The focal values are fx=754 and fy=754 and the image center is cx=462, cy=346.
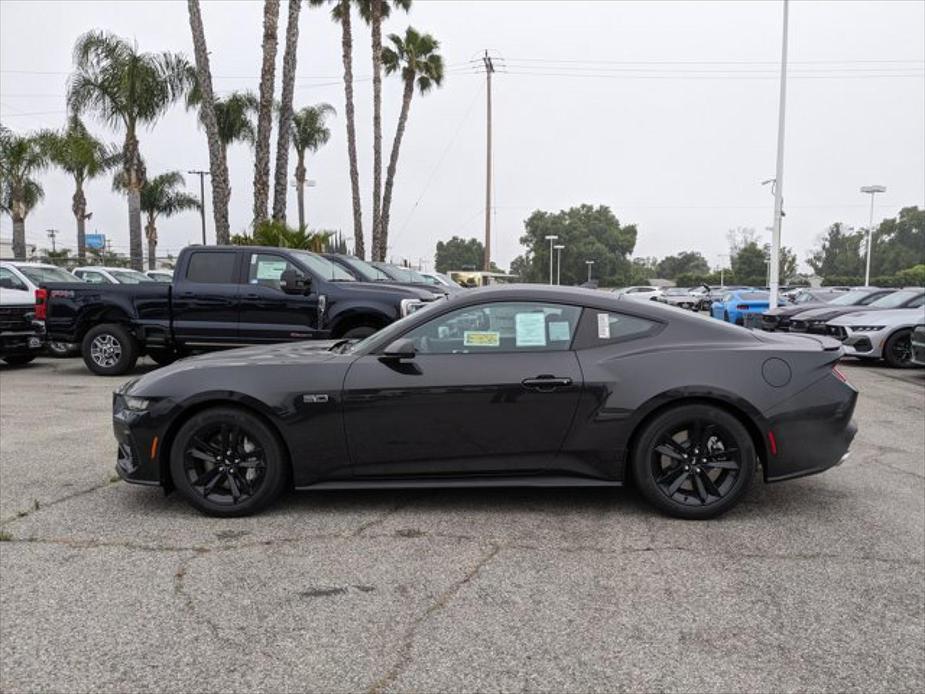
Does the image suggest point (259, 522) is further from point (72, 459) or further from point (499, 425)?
point (72, 459)

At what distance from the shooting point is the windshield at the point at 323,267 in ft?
33.2

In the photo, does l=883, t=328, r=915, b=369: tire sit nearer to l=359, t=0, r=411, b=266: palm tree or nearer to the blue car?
the blue car

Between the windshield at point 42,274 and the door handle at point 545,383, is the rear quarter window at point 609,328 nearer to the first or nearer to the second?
the door handle at point 545,383

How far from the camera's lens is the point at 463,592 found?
11.4ft

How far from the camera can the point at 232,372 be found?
4.50m

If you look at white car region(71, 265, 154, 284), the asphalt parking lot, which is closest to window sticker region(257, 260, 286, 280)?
the asphalt parking lot

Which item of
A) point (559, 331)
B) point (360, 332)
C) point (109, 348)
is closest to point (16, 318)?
point (109, 348)

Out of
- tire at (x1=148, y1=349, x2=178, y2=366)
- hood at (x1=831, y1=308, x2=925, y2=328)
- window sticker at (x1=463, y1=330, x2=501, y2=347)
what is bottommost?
tire at (x1=148, y1=349, x2=178, y2=366)

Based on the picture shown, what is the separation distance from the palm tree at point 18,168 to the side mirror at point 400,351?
29.2m

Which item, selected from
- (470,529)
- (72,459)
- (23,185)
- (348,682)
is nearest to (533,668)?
(348,682)

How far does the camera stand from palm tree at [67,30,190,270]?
25.0 m

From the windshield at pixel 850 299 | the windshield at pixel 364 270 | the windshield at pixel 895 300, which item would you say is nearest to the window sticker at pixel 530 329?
the windshield at pixel 364 270

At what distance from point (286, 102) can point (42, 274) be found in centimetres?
780

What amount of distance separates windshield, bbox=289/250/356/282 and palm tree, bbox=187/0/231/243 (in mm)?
8668
